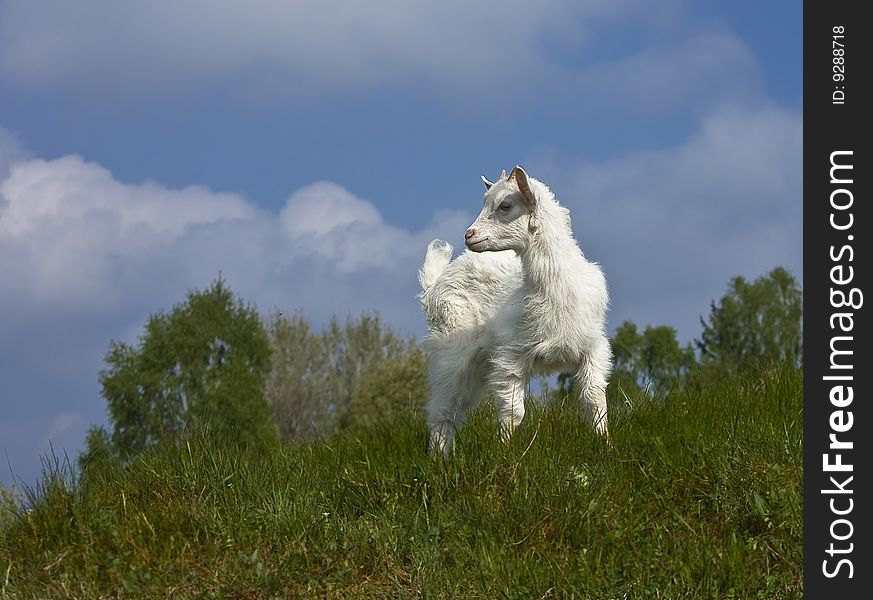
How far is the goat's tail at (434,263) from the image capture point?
10695 mm

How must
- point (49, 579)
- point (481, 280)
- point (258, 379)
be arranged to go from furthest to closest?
point (258, 379) < point (481, 280) < point (49, 579)

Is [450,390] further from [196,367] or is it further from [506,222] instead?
[196,367]

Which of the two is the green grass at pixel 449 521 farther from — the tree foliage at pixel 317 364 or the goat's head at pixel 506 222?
the tree foliage at pixel 317 364

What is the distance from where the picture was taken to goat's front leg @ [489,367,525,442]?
8.80m

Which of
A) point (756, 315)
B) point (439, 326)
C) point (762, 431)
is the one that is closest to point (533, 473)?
point (762, 431)

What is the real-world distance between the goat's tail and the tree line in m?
21.4

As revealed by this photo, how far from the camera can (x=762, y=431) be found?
827cm

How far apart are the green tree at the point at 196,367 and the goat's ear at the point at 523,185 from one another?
31844mm

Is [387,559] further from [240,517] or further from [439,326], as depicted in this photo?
[439,326]

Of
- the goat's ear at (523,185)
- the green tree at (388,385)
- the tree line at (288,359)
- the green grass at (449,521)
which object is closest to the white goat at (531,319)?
the goat's ear at (523,185)

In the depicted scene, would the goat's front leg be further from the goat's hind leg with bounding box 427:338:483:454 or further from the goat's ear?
Answer: the goat's ear

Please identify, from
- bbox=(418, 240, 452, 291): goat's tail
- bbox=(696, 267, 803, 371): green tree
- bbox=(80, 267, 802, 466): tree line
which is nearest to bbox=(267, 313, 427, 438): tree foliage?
bbox=(80, 267, 802, 466): tree line

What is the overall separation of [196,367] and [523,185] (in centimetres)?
3554
